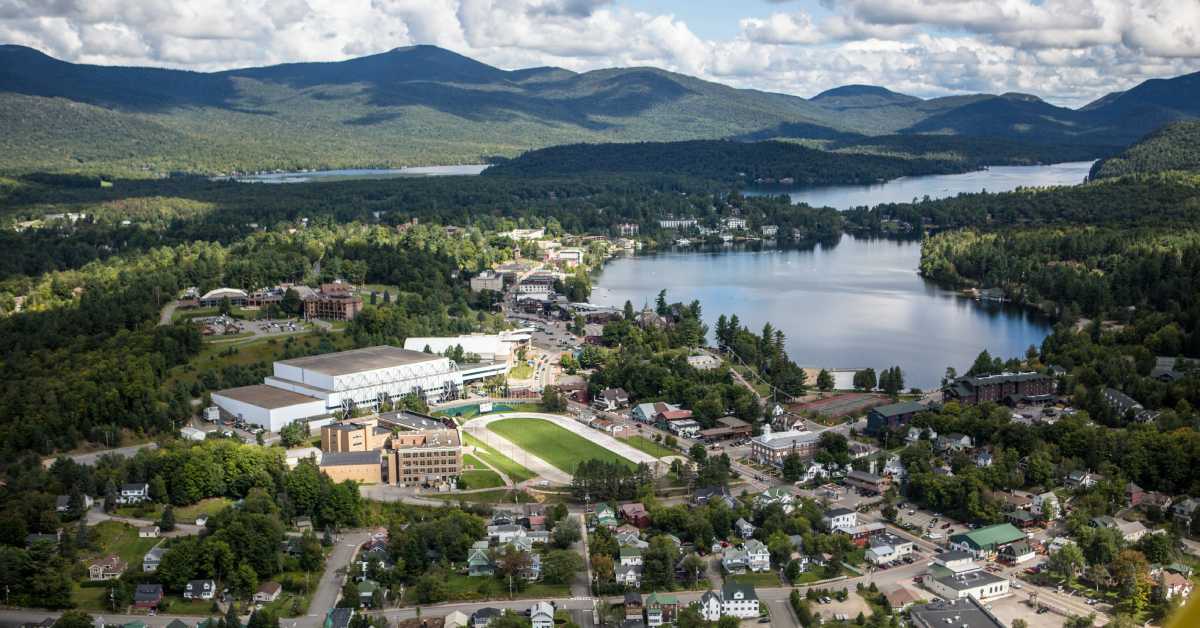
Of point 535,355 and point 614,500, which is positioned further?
point 535,355

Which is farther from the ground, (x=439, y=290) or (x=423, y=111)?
(x=423, y=111)

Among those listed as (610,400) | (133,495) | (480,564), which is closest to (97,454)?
(133,495)

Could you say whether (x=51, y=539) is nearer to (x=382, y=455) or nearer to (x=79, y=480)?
(x=79, y=480)

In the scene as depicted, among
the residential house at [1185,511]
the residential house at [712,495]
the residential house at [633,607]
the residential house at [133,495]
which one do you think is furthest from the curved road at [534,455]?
the residential house at [1185,511]

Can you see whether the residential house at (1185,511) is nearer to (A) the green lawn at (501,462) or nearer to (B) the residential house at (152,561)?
(A) the green lawn at (501,462)

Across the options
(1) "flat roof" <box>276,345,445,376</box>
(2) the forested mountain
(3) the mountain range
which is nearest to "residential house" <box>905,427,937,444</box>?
(1) "flat roof" <box>276,345,445,376</box>

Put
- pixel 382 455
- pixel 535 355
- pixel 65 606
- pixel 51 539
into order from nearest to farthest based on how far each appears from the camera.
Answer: pixel 65 606 < pixel 51 539 < pixel 382 455 < pixel 535 355

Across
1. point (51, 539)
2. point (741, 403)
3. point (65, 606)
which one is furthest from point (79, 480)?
point (741, 403)

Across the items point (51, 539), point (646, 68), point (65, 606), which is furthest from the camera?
point (646, 68)

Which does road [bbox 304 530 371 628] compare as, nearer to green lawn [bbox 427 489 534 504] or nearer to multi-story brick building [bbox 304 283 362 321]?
green lawn [bbox 427 489 534 504]

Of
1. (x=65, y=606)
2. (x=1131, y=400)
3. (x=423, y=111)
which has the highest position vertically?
(x=423, y=111)
